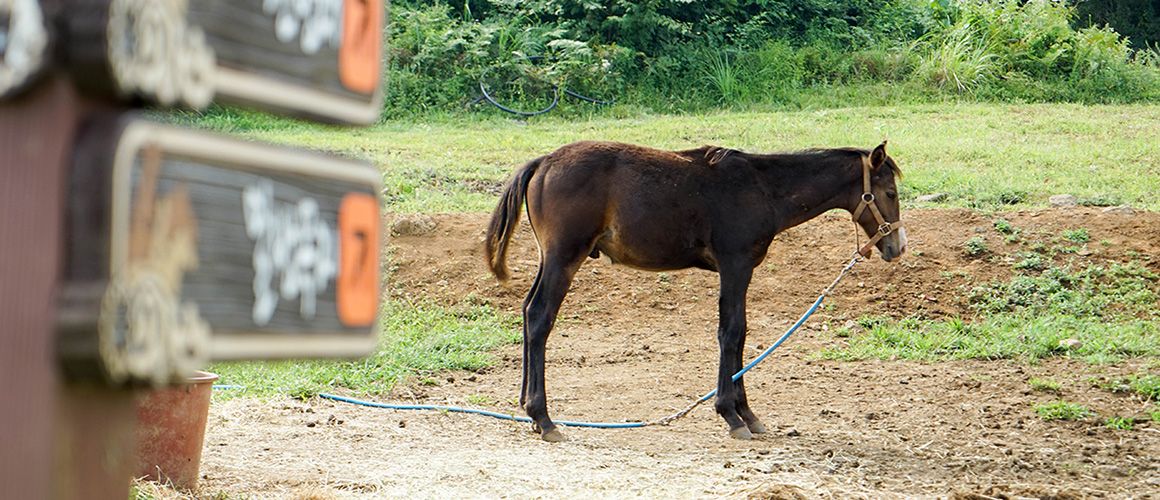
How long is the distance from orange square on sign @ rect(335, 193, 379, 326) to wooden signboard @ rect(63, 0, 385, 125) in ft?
0.45

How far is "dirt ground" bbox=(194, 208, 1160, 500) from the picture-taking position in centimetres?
452

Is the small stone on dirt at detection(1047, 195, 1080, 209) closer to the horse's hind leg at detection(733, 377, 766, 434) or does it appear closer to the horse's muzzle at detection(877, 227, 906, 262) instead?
the horse's muzzle at detection(877, 227, 906, 262)

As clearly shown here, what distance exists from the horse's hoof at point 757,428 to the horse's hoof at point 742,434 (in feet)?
0.29

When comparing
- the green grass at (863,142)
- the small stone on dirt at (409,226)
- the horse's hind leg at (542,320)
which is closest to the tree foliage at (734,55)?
the green grass at (863,142)

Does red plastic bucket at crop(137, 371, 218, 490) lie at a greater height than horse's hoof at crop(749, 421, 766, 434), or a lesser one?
greater

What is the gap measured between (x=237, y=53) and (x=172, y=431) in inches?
122

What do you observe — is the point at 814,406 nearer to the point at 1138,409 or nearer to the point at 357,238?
the point at 1138,409

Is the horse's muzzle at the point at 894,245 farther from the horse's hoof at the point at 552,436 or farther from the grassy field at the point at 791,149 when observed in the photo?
the horse's hoof at the point at 552,436

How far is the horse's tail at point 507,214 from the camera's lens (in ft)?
19.5

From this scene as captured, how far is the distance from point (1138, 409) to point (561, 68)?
10.2 m

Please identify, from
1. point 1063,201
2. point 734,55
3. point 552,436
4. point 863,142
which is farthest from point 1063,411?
point 734,55

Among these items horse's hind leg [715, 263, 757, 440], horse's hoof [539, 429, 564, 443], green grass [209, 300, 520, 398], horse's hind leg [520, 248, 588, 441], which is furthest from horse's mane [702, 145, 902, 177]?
green grass [209, 300, 520, 398]

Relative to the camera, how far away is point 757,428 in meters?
5.75

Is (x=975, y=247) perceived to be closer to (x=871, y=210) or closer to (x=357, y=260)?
(x=871, y=210)
